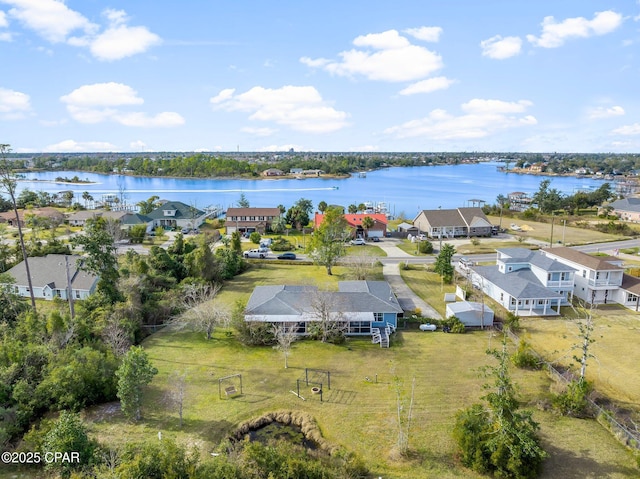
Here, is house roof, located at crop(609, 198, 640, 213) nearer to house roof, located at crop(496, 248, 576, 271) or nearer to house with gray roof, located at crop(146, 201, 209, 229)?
house roof, located at crop(496, 248, 576, 271)

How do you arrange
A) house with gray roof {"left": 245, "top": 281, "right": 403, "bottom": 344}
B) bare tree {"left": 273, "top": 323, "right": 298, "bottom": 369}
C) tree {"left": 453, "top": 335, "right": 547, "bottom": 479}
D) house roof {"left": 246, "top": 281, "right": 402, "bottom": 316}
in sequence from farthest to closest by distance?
1. house roof {"left": 246, "top": 281, "right": 402, "bottom": 316}
2. house with gray roof {"left": 245, "top": 281, "right": 403, "bottom": 344}
3. bare tree {"left": 273, "top": 323, "right": 298, "bottom": 369}
4. tree {"left": 453, "top": 335, "right": 547, "bottom": 479}

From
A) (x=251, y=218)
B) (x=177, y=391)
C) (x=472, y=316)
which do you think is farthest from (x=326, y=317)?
(x=251, y=218)

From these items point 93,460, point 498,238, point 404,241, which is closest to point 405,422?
point 93,460

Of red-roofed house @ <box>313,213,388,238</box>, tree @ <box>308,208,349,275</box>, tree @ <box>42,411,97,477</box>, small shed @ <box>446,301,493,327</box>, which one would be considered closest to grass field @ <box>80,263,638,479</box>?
small shed @ <box>446,301,493,327</box>

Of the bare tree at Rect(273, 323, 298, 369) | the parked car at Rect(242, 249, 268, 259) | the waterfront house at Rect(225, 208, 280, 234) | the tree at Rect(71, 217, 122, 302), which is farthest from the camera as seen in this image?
the waterfront house at Rect(225, 208, 280, 234)

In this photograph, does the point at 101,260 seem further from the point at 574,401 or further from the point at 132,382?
the point at 574,401
